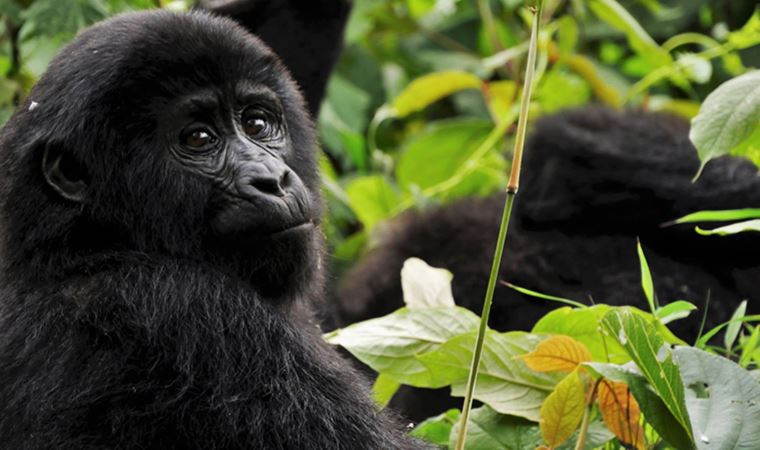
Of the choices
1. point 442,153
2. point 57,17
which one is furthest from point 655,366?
point 442,153

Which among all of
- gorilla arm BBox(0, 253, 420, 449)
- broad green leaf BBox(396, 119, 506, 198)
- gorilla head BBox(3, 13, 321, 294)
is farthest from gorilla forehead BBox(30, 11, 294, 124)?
broad green leaf BBox(396, 119, 506, 198)

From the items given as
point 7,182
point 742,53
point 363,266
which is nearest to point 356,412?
point 7,182

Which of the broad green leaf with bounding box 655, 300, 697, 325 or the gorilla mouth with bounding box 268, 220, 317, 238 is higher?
the gorilla mouth with bounding box 268, 220, 317, 238

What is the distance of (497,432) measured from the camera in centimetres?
239

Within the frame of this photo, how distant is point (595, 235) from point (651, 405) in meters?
1.86

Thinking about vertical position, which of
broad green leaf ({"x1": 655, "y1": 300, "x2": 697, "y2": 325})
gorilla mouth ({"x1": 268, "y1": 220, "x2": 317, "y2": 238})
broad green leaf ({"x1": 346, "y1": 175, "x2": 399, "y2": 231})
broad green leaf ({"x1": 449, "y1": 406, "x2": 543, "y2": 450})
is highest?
gorilla mouth ({"x1": 268, "y1": 220, "x2": 317, "y2": 238})

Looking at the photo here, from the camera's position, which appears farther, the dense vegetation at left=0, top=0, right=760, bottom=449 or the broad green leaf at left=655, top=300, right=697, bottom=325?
the broad green leaf at left=655, top=300, right=697, bottom=325

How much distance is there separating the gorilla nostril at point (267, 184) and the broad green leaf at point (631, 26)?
1.80 m

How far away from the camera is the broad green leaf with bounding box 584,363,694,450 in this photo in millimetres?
2105

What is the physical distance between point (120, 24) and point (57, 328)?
67 centimetres

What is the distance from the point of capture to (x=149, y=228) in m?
2.48

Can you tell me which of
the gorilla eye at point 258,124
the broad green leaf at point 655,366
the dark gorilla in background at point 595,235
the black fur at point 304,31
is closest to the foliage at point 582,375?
the broad green leaf at point 655,366

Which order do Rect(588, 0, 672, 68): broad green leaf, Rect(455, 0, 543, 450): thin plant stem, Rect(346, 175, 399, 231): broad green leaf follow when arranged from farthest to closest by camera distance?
Rect(346, 175, 399, 231): broad green leaf → Rect(588, 0, 672, 68): broad green leaf → Rect(455, 0, 543, 450): thin plant stem

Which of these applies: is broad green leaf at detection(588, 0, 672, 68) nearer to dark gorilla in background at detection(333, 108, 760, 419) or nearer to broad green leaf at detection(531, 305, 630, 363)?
dark gorilla in background at detection(333, 108, 760, 419)
